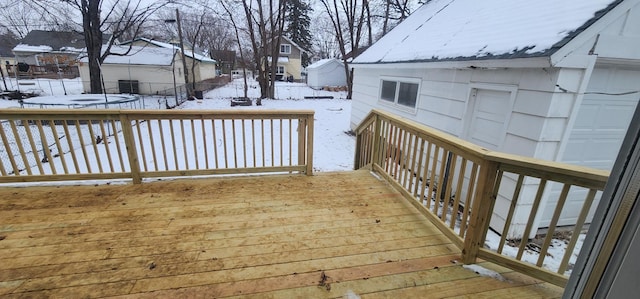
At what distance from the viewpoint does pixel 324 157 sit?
670 cm

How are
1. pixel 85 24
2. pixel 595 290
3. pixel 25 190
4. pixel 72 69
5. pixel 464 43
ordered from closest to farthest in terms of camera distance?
pixel 595 290, pixel 25 190, pixel 464 43, pixel 85 24, pixel 72 69

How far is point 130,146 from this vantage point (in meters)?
3.11

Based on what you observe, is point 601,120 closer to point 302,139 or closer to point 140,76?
point 302,139

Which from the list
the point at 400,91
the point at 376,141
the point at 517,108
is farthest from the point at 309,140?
the point at 400,91

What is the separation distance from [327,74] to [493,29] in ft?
73.0

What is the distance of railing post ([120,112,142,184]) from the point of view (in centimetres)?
305

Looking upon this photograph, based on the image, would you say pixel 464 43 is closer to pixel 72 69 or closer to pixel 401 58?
pixel 401 58

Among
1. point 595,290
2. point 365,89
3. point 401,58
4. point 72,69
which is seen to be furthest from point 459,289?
point 72,69

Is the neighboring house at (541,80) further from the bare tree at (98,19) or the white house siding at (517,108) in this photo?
the bare tree at (98,19)

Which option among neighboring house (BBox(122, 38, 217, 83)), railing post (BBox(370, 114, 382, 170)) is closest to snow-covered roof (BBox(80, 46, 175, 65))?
neighboring house (BBox(122, 38, 217, 83))

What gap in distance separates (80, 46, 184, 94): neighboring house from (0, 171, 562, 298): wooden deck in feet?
52.2

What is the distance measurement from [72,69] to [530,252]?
37.5 m

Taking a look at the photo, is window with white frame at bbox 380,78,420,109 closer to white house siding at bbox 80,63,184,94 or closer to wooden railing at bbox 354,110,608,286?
wooden railing at bbox 354,110,608,286

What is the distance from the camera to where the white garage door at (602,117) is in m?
3.12
